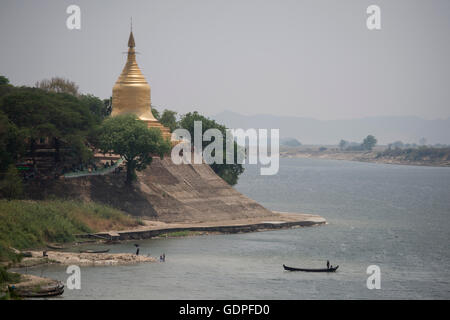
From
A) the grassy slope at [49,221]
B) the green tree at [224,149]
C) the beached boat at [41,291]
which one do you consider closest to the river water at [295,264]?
the beached boat at [41,291]

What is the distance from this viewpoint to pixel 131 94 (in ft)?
331

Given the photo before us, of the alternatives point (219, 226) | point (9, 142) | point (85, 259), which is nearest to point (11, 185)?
point (9, 142)

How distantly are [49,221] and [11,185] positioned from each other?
6.26 m

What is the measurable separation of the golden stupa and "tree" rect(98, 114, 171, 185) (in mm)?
9583

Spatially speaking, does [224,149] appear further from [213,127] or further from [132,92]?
[132,92]

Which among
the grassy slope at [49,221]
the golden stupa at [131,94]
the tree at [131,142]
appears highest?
the golden stupa at [131,94]

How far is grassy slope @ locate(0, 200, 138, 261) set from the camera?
69125 millimetres

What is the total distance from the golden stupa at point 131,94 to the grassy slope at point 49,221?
20.8 metres

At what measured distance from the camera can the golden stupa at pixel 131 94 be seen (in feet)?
331

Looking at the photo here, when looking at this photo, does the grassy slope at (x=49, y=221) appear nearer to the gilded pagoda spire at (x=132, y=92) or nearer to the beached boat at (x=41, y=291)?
the beached boat at (x=41, y=291)

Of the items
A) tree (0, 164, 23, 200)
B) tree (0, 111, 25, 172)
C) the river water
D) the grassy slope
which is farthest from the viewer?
tree (0, 111, 25, 172)

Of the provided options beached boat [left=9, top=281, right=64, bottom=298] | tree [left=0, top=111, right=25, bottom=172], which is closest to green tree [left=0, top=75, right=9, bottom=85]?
tree [left=0, top=111, right=25, bottom=172]

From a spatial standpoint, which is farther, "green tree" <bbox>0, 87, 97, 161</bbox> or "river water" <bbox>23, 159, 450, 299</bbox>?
"green tree" <bbox>0, 87, 97, 161</bbox>

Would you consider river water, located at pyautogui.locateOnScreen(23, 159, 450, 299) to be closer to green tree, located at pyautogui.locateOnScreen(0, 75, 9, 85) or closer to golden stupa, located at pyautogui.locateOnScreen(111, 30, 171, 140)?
golden stupa, located at pyautogui.locateOnScreen(111, 30, 171, 140)
